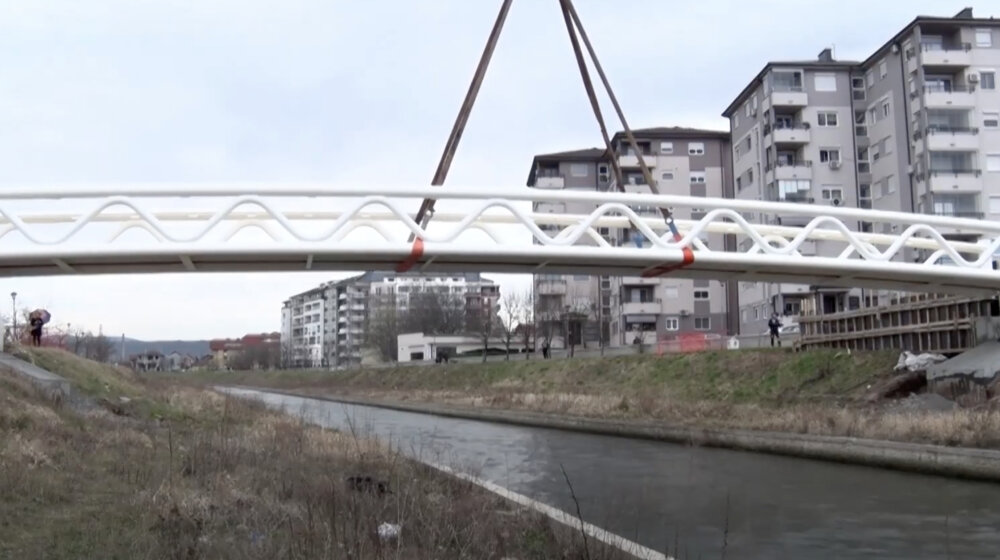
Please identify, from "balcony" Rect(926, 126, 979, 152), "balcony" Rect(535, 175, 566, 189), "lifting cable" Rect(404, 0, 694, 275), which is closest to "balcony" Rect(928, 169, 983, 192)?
"balcony" Rect(926, 126, 979, 152)

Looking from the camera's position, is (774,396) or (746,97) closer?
(774,396)

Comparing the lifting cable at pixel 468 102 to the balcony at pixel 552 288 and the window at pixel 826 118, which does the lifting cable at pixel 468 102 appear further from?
the balcony at pixel 552 288

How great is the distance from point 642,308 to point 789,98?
2107cm

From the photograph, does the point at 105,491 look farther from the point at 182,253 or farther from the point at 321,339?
the point at 321,339

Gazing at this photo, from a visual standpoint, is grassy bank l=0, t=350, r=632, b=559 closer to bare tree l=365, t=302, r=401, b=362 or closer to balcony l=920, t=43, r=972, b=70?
balcony l=920, t=43, r=972, b=70

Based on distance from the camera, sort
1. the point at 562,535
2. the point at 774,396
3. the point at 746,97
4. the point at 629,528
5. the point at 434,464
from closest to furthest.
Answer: the point at 562,535 → the point at 629,528 → the point at 434,464 → the point at 774,396 → the point at 746,97

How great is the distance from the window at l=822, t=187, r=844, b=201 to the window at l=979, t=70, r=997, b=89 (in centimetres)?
1061

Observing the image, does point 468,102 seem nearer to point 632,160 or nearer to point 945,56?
point 945,56

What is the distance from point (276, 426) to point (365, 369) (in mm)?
72451

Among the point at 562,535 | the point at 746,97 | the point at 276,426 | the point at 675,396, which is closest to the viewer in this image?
the point at 562,535

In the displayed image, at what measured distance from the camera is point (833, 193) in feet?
212

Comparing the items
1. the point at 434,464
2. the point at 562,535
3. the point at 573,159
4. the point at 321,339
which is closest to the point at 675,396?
the point at 434,464

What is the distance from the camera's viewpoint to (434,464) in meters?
18.5

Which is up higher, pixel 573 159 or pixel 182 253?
pixel 573 159
